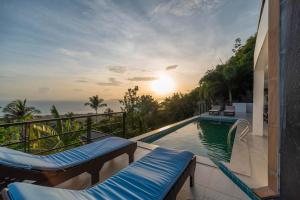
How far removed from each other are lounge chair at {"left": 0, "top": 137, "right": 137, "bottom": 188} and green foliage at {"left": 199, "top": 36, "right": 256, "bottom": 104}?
40.7ft

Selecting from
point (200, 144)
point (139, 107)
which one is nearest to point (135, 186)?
point (200, 144)

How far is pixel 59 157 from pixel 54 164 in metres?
0.34

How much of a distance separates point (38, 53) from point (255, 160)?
29.7 ft

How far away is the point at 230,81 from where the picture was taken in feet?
43.6

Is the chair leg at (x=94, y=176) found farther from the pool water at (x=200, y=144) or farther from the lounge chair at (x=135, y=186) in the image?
the pool water at (x=200, y=144)

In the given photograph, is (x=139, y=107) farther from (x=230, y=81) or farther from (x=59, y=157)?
(x=59, y=157)

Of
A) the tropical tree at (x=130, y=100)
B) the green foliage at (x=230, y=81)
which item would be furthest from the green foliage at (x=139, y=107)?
the green foliage at (x=230, y=81)

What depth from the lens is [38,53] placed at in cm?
695

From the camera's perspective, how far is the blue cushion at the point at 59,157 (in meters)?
1.89

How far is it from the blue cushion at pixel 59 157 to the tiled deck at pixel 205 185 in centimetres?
46

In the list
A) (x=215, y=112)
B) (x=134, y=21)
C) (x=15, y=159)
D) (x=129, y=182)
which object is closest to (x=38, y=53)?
(x=134, y=21)

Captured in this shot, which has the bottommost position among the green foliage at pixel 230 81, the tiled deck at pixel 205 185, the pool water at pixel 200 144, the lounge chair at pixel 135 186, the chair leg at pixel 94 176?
the pool water at pixel 200 144

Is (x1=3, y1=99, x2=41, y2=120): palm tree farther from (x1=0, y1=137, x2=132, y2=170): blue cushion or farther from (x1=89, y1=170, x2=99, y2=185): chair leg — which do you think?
(x1=89, y1=170, x2=99, y2=185): chair leg

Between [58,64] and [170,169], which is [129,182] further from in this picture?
[58,64]
